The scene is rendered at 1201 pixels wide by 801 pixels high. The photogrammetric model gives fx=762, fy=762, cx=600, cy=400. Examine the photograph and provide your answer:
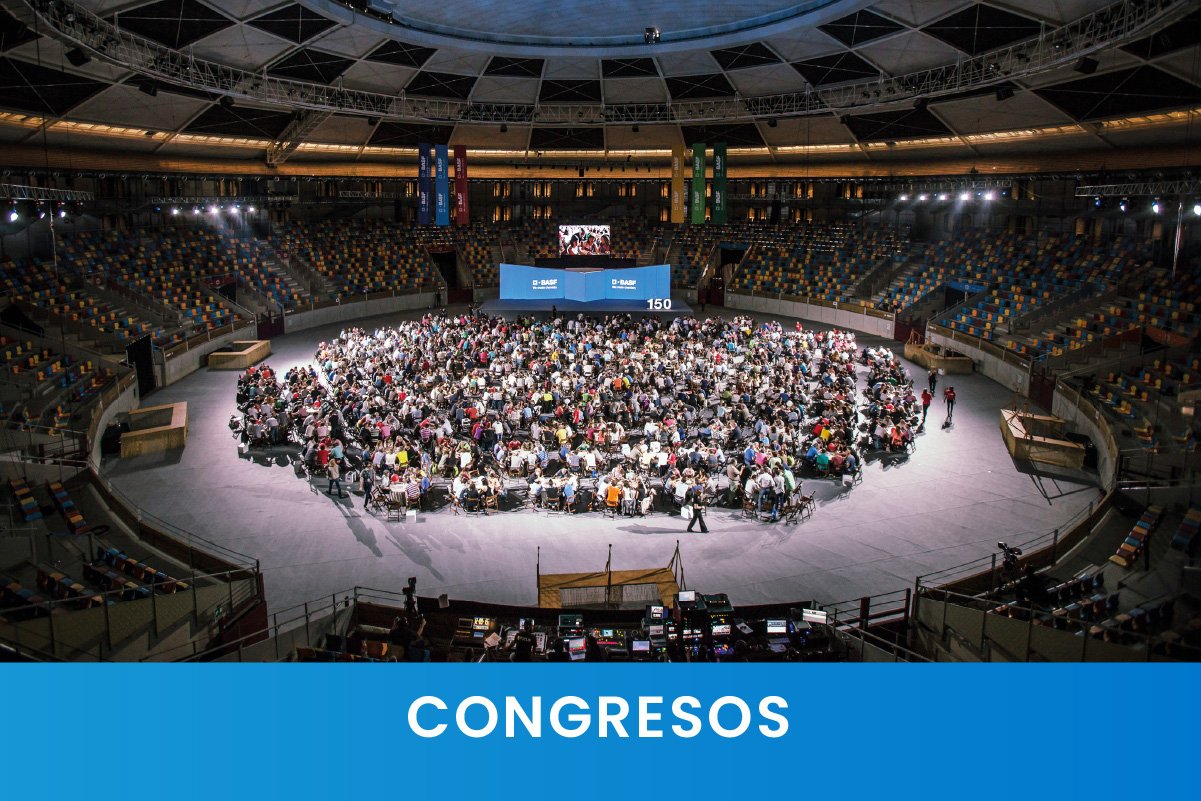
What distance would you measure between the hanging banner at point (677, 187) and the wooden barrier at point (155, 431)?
22.7 metres

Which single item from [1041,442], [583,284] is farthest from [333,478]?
[583,284]

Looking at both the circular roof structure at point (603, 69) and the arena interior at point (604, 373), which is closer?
the arena interior at point (604, 373)

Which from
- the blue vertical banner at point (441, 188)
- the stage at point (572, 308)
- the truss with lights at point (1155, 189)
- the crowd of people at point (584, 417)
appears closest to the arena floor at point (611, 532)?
the crowd of people at point (584, 417)

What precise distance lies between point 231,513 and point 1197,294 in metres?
33.2

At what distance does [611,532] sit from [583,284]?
2918cm

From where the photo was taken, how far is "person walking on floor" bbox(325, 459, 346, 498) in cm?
1931

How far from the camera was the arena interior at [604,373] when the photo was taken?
13.2 meters

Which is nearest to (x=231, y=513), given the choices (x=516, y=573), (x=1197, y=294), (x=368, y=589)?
(x=368, y=589)

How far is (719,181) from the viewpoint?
124 ft

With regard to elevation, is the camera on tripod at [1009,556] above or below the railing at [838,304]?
below

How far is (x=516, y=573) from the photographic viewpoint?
15.5 metres

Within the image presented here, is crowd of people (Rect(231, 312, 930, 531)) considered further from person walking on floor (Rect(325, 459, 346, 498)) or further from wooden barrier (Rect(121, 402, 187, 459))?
wooden barrier (Rect(121, 402, 187, 459))

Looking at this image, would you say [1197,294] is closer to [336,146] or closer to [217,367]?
[217,367]

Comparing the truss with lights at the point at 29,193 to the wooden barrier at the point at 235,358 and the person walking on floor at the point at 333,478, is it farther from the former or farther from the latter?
the person walking on floor at the point at 333,478
